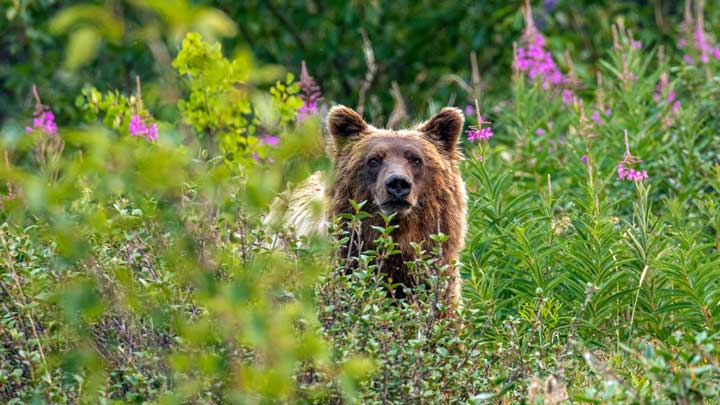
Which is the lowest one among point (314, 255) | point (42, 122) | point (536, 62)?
point (536, 62)

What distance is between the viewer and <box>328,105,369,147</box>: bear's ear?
7.07 m

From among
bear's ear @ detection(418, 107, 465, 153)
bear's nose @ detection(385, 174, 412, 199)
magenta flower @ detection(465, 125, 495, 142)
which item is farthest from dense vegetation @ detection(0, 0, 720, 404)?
bear's nose @ detection(385, 174, 412, 199)

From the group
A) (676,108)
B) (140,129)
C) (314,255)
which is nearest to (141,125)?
(140,129)

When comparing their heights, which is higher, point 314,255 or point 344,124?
point 314,255

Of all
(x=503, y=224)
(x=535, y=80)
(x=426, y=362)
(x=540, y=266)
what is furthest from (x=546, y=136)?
(x=426, y=362)

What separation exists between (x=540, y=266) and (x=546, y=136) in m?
2.23

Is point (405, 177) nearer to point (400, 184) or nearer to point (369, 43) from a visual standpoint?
point (400, 184)

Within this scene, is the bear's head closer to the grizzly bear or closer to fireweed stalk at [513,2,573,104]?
the grizzly bear

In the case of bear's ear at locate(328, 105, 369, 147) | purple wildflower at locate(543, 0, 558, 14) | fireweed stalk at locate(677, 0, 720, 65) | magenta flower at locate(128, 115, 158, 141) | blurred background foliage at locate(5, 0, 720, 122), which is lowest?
blurred background foliage at locate(5, 0, 720, 122)

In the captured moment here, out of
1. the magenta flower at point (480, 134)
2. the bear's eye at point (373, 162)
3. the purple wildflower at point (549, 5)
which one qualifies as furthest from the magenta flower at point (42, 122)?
the purple wildflower at point (549, 5)

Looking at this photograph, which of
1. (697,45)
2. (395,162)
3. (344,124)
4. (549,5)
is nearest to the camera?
(395,162)

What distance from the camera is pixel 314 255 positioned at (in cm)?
416

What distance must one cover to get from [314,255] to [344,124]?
3.02 m

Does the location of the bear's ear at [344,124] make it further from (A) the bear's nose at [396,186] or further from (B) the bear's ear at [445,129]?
(A) the bear's nose at [396,186]
